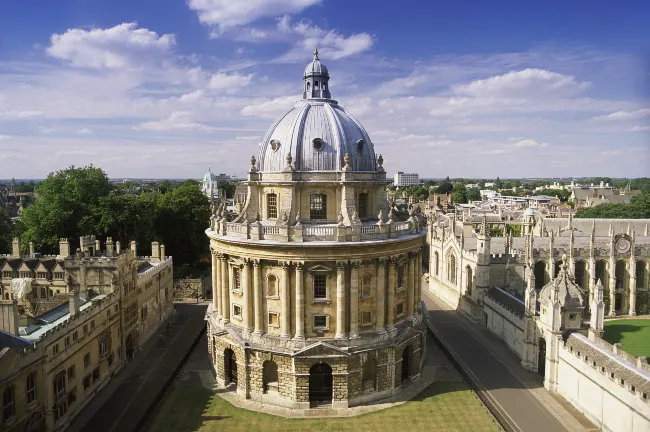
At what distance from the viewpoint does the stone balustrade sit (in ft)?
116

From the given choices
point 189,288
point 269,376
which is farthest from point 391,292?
point 189,288

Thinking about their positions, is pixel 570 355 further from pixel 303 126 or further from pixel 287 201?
pixel 303 126

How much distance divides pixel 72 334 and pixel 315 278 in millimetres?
18050

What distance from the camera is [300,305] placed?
35.9m

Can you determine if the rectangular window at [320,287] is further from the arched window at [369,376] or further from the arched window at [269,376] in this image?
the arched window at [269,376]

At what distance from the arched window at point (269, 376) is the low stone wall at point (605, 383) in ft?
73.9

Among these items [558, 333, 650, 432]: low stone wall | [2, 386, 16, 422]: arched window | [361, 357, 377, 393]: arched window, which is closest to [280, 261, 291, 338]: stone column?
[361, 357, 377, 393]: arched window

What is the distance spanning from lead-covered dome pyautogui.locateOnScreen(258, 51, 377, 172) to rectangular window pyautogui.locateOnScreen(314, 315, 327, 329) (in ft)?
38.8

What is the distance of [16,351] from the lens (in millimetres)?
27734

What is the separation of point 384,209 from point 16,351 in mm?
28839

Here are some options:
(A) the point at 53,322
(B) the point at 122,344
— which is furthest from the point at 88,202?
(A) the point at 53,322

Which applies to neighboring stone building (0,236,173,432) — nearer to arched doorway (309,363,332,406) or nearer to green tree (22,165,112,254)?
green tree (22,165,112,254)

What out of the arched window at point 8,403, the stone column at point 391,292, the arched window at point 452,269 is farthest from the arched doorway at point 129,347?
the arched window at point 452,269

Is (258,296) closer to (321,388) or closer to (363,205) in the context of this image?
(321,388)
